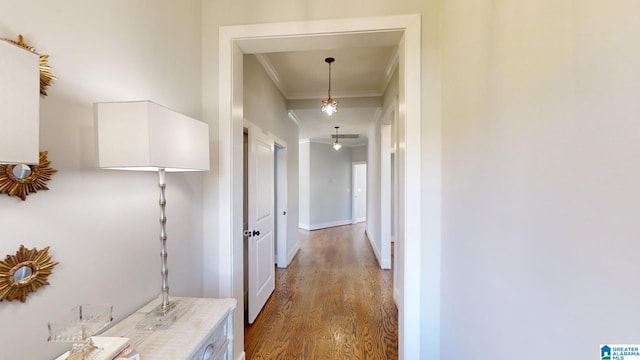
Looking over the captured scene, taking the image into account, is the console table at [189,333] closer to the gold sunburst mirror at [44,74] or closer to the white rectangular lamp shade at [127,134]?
the white rectangular lamp shade at [127,134]

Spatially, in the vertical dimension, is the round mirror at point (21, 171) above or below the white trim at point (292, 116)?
below

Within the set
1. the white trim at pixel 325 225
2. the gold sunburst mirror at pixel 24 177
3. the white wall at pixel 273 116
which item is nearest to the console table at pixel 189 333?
the gold sunburst mirror at pixel 24 177

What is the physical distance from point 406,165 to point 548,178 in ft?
3.06

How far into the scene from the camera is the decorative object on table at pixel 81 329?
79 cm

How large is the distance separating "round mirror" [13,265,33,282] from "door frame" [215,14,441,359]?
3.33 feet

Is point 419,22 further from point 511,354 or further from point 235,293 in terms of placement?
point 235,293

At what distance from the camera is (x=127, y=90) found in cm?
123

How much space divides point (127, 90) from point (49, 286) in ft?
2.83

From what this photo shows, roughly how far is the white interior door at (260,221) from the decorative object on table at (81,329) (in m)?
1.67

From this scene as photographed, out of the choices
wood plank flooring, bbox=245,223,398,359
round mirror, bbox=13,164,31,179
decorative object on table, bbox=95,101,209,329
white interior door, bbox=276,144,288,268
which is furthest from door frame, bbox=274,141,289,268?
round mirror, bbox=13,164,31,179

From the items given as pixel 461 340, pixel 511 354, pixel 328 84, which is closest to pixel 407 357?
pixel 461 340

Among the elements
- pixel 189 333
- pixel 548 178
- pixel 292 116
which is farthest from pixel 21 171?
pixel 292 116

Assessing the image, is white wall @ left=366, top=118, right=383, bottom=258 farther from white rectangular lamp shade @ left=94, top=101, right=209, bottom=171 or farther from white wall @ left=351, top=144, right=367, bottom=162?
white rectangular lamp shade @ left=94, top=101, right=209, bottom=171

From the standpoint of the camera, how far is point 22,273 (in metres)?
0.80
